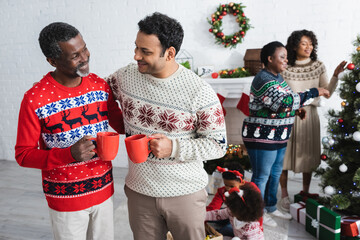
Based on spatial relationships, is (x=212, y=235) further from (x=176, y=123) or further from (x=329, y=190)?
(x=176, y=123)

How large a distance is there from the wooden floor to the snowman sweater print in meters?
0.67

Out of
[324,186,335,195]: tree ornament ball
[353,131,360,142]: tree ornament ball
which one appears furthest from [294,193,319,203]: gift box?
[353,131,360,142]: tree ornament ball

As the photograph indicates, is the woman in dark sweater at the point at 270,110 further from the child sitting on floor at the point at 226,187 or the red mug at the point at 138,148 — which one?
the red mug at the point at 138,148

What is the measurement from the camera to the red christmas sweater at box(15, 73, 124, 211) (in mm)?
1107

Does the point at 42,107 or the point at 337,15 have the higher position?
the point at 337,15

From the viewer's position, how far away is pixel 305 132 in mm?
2406

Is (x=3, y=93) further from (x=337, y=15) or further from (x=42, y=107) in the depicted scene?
(x=337, y=15)

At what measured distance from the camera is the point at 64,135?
1.15 metres

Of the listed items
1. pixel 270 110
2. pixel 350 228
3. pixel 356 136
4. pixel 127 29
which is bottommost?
pixel 350 228

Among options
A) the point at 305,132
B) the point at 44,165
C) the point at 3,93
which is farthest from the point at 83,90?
the point at 3,93

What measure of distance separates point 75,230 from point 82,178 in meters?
0.23

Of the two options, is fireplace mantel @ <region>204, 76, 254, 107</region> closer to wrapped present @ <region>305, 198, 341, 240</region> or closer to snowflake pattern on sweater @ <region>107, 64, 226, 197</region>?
wrapped present @ <region>305, 198, 341, 240</region>

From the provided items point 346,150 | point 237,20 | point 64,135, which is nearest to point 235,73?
point 237,20

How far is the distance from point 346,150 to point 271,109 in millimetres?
624
